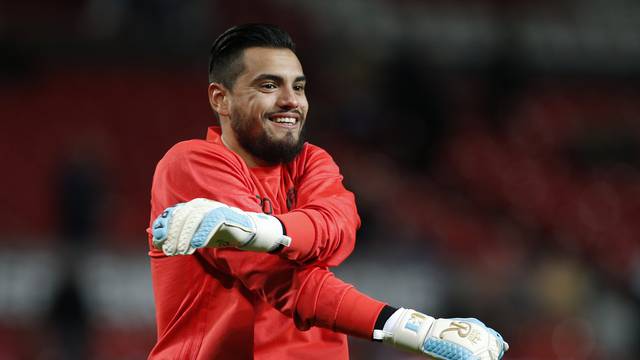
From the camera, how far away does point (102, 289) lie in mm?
8656

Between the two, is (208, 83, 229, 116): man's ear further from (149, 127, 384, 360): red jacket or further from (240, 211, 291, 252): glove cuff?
(240, 211, 291, 252): glove cuff

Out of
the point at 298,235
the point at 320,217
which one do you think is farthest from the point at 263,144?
the point at 298,235

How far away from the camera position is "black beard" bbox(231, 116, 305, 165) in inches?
131

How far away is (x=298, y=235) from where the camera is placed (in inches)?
117

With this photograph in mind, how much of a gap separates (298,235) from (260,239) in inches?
6.4

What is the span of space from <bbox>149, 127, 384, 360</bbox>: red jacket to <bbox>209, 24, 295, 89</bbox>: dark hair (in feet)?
0.79

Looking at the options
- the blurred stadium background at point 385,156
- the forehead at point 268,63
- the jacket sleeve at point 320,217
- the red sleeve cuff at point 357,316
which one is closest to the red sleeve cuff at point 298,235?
the jacket sleeve at point 320,217

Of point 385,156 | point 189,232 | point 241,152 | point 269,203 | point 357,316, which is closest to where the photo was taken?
point 189,232

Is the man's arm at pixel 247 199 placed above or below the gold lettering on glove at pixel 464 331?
above

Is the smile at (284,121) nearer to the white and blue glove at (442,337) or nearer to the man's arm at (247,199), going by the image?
the man's arm at (247,199)

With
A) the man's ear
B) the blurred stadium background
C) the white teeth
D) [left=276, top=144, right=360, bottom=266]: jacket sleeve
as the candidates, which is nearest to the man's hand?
[left=276, top=144, right=360, bottom=266]: jacket sleeve

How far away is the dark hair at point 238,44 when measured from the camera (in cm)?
333

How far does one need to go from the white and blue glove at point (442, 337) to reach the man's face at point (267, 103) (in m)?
0.72

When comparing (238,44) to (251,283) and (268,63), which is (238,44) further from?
(251,283)
